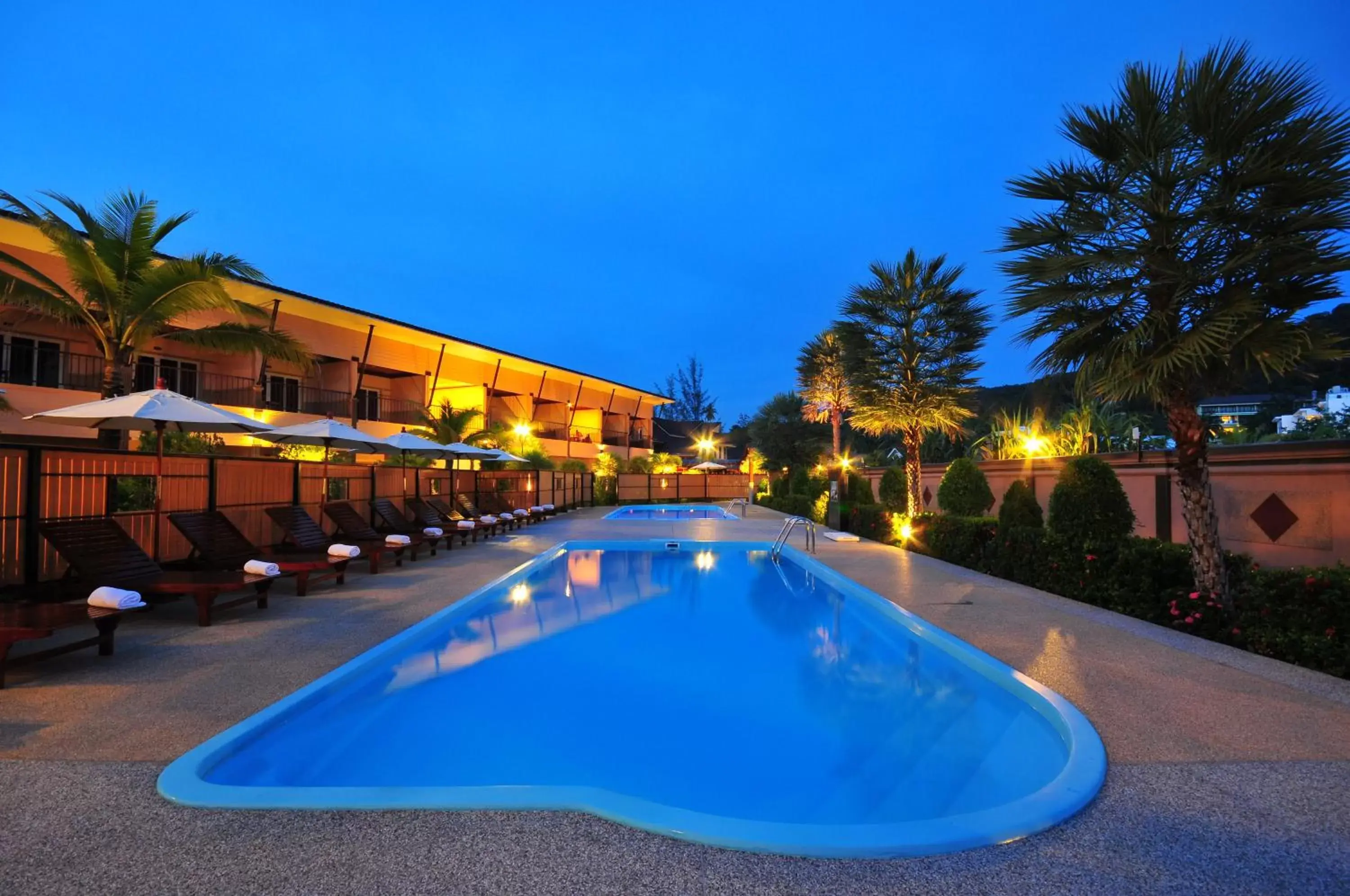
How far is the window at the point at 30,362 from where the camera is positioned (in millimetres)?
16094

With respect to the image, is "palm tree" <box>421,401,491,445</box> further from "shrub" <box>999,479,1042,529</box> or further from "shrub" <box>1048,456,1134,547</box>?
"shrub" <box>1048,456,1134,547</box>

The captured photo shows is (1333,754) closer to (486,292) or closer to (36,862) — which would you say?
(36,862)

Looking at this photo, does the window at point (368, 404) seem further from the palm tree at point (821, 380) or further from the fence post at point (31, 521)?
the fence post at point (31, 521)

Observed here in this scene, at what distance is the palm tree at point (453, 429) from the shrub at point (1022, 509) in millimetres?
15928

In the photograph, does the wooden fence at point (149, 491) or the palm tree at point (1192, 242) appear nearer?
the palm tree at point (1192, 242)

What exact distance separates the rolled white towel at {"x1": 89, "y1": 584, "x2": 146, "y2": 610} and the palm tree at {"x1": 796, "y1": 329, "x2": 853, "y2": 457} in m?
20.9

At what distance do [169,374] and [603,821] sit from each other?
2212 centimetres

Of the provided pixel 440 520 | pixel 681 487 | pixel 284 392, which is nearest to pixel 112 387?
pixel 440 520

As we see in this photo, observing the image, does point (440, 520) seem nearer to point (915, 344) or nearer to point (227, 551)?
point (227, 551)

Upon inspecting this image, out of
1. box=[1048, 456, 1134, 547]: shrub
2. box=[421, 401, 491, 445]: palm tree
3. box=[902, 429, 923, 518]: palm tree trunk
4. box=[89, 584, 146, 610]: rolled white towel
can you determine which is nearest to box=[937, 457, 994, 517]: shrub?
box=[902, 429, 923, 518]: palm tree trunk

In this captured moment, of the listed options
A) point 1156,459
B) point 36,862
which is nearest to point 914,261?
point 1156,459

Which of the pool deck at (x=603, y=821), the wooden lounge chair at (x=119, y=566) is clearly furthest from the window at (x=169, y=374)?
the pool deck at (x=603, y=821)

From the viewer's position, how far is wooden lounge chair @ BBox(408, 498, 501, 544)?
43.6 feet

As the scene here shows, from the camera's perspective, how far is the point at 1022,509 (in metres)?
9.61
